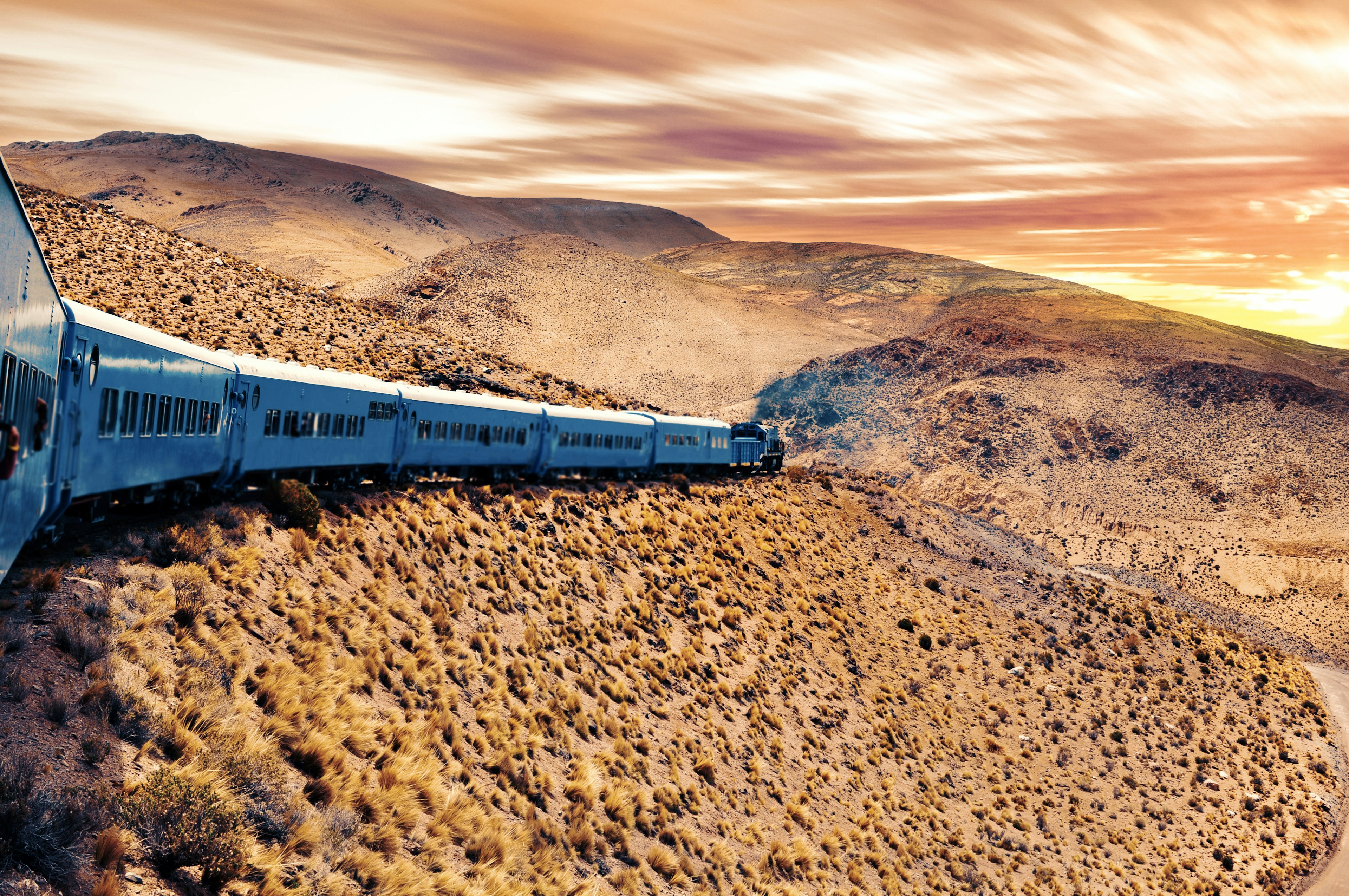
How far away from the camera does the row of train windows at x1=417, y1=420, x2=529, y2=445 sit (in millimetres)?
30688

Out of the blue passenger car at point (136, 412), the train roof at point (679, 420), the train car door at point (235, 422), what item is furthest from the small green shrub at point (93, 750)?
the train roof at point (679, 420)

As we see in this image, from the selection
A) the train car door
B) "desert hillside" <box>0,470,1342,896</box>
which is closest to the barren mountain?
"desert hillside" <box>0,470,1342,896</box>

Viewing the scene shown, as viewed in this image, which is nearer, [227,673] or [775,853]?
[227,673]

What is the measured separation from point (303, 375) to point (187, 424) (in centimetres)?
617

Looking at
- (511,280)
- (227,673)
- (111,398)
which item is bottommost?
(227,673)

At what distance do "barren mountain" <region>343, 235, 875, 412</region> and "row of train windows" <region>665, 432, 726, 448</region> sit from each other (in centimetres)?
8117

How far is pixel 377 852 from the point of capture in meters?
12.4

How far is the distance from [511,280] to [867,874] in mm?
140473

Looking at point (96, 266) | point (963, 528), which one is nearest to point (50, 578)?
point (96, 266)

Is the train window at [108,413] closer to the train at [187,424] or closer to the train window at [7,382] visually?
the train at [187,424]

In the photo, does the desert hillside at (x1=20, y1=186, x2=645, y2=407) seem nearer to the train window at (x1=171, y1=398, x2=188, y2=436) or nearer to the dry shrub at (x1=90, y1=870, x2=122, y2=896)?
the train window at (x1=171, y1=398, x2=188, y2=436)

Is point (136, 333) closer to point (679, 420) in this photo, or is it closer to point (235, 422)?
point (235, 422)

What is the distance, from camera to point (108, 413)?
1430cm

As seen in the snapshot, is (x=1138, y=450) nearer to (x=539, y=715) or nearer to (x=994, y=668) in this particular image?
(x=994, y=668)
